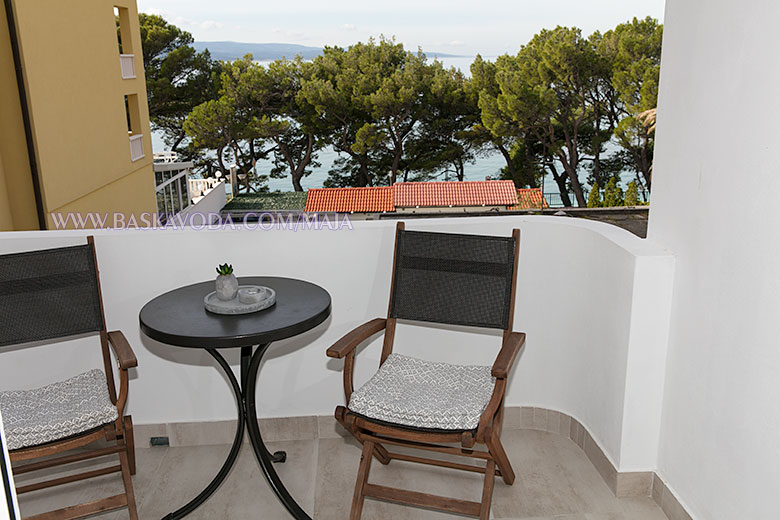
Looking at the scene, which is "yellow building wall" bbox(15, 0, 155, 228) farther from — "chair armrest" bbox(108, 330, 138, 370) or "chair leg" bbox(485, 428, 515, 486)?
"chair leg" bbox(485, 428, 515, 486)

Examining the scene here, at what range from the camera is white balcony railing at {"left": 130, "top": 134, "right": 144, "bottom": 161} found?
36.9 ft

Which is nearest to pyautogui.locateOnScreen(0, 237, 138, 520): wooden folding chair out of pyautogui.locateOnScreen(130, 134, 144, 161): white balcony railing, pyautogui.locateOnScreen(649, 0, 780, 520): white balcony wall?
pyautogui.locateOnScreen(649, 0, 780, 520): white balcony wall

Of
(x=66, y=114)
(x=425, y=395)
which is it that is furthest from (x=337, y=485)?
(x=66, y=114)

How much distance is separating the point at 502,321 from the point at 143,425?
1619 millimetres

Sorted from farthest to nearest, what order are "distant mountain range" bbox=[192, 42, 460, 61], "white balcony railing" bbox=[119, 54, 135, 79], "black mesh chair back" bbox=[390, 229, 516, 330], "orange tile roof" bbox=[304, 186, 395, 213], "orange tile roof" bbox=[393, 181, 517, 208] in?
1. "distant mountain range" bbox=[192, 42, 460, 61]
2. "orange tile roof" bbox=[304, 186, 395, 213]
3. "orange tile roof" bbox=[393, 181, 517, 208]
4. "white balcony railing" bbox=[119, 54, 135, 79]
5. "black mesh chair back" bbox=[390, 229, 516, 330]

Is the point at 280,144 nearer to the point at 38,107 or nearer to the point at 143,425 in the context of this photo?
the point at 38,107

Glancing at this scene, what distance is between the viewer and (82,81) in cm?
900

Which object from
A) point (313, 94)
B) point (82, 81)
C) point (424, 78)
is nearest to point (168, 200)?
point (82, 81)

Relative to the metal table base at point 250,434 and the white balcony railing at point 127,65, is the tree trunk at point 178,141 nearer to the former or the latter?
the white balcony railing at point 127,65

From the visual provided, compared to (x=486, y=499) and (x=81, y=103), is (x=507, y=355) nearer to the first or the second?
(x=486, y=499)

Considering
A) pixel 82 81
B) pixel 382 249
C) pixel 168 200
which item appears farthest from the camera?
pixel 168 200

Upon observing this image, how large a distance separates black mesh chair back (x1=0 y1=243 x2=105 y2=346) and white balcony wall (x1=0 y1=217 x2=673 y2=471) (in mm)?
239

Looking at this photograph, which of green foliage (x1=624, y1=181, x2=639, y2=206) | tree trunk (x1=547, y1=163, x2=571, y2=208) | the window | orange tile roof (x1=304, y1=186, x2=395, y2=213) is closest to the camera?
the window

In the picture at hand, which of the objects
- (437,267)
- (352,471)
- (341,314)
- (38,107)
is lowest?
(352,471)
